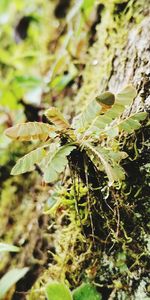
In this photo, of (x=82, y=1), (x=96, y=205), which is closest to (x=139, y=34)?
(x=82, y=1)

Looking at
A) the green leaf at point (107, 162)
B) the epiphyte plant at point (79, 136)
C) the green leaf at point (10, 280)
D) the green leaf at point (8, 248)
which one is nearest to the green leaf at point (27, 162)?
the epiphyte plant at point (79, 136)

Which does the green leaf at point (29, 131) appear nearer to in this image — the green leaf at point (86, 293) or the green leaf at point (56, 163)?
the green leaf at point (56, 163)

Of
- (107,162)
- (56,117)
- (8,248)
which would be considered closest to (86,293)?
(8,248)

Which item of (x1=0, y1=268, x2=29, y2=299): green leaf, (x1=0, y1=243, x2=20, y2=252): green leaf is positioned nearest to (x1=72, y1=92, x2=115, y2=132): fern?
(x1=0, y1=243, x2=20, y2=252): green leaf

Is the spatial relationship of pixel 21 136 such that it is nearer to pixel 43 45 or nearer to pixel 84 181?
pixel 84 181

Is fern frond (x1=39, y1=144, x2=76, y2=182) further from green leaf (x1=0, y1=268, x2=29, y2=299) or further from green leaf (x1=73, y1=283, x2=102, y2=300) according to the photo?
green leaf (x1=0, y1=268, x2=29, y2=299)
